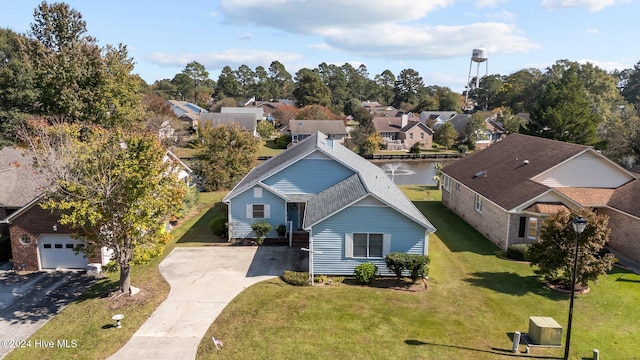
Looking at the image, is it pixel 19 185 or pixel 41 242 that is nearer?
pixel 41 242

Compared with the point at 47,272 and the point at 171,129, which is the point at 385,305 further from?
the point at 171,129

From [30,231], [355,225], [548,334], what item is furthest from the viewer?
[30,231]

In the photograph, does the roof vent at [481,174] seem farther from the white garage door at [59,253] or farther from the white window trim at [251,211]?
the white garage door at [59,253]

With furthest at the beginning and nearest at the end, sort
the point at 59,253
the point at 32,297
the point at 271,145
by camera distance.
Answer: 1. the point at 271,145
2. the point at 59,253
3. the point at 32,297

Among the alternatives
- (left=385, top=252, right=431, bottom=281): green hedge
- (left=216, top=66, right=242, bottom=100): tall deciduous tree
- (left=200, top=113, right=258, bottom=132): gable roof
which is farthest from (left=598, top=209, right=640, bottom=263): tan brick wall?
(left=216, top=66, right=242, bottom=100): tall deciduous tree

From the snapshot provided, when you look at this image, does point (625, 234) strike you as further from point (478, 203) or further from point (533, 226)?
point (478, 203)

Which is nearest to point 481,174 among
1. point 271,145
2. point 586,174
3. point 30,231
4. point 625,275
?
point 586,174

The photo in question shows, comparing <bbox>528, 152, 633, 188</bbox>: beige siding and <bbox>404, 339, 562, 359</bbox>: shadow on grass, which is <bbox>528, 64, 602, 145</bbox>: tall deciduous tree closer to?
<bbox>528, 152, 633, 188</bbox>: beige siding

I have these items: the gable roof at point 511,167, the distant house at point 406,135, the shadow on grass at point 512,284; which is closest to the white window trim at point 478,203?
the gable roof at point 511,167
